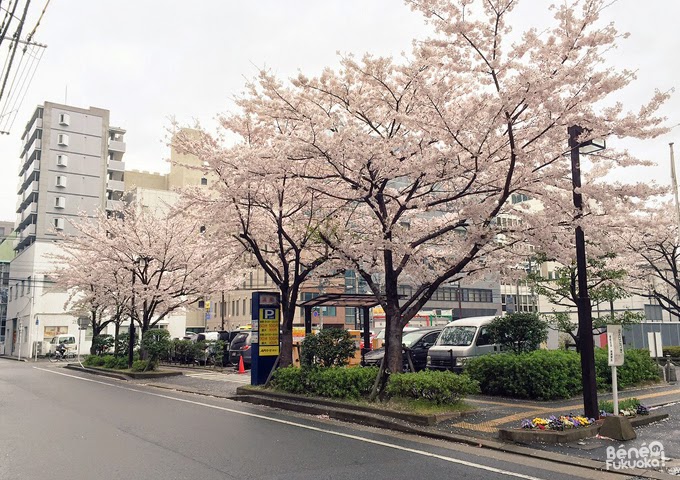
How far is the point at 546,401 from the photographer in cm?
1293

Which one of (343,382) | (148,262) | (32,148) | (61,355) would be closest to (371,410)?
(343,382)

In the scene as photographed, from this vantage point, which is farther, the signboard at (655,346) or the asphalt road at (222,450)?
the signboard at (655,346)

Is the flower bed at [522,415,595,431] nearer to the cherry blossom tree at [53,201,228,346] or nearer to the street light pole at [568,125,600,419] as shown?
the street light pole at [568,125,600,419]

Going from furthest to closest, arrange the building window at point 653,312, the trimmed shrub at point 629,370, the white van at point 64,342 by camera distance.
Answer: the white van at point 64,342
the building window at point 653,312
the trimmed shrub at point 629,370

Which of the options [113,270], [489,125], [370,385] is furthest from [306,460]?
[113,270]

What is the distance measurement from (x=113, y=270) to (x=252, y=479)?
78.5 ft

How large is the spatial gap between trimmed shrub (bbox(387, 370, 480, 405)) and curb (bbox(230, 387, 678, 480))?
94 centimetres

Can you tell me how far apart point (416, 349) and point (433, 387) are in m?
8.42

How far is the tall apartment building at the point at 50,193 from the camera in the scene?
2137 inches

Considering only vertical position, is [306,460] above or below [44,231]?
below

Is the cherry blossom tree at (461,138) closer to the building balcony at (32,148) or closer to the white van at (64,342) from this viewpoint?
the white van at (64,342)

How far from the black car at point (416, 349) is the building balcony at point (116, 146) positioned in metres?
56.4

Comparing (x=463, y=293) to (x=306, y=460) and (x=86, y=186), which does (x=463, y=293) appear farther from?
(x=306, y=460)

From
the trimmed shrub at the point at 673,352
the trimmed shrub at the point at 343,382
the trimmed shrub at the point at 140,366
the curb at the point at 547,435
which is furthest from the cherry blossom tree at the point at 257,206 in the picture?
the trimmed shrub at the point at 673,352
